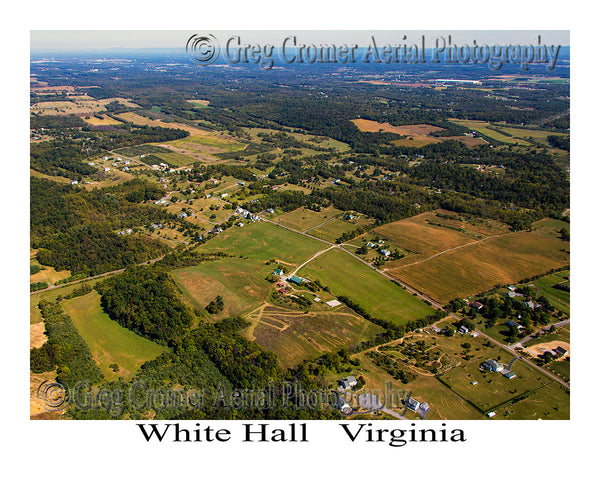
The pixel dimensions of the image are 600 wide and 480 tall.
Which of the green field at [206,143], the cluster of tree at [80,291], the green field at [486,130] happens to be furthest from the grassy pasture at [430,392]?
the green field at [486,130]

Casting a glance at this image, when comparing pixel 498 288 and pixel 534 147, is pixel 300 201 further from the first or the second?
pixel 534 147

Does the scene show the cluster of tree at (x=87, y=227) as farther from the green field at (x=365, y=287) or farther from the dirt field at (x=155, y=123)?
the dirt field at (x=155, y=123)

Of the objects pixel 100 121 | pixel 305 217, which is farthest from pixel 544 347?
pixel 100 121

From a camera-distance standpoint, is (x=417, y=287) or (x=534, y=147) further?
(x=534, y=147)

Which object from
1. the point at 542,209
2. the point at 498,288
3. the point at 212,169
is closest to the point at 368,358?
the point at 498,288

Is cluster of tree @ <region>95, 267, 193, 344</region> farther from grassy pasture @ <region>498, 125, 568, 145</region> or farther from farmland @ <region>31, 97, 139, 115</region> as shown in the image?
farmland @ <region>31, 97, 139, 115</region>

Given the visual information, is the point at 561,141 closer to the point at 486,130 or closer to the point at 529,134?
the point at 529,134
